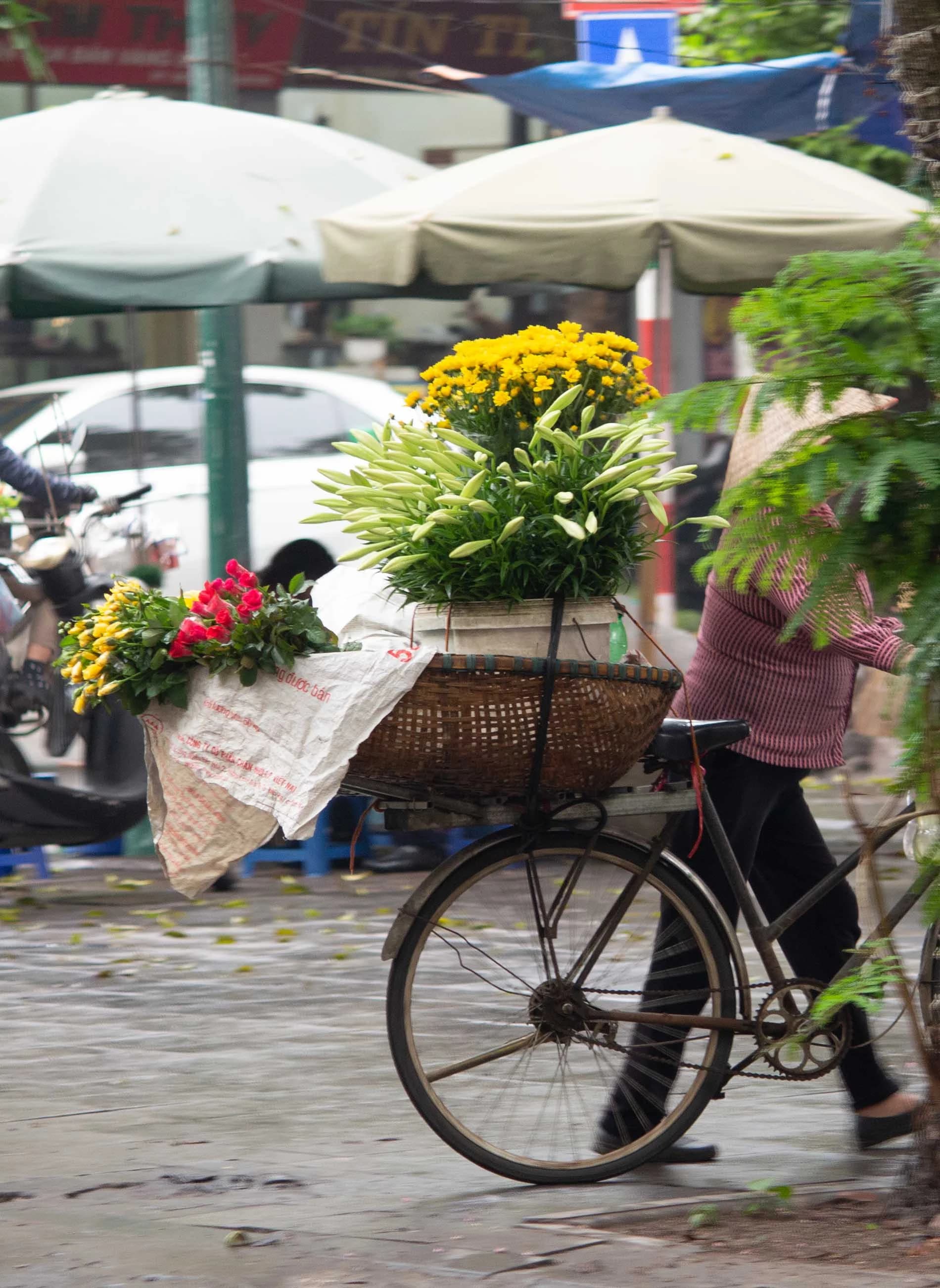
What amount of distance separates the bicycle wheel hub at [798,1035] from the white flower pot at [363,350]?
1296 centimetres

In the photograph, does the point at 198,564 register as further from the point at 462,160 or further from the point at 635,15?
the point at 462,160

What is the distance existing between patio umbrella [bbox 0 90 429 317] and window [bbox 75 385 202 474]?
Answer: 3.13 meters

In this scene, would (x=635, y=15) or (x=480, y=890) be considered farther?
(x=635, y=15)

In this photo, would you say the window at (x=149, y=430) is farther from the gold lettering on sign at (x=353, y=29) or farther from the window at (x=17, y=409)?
the gold lettering on sign at (x=353, y=29)

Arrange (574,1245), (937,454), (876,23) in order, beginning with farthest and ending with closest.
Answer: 1. (876,23)
2. (574,1245)
3. (937,454)

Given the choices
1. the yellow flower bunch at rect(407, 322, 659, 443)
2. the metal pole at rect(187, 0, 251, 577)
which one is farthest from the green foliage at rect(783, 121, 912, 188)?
the yellow flower bunch at rect(407, 322, 659, 443)

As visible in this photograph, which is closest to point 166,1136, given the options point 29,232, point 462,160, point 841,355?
point 841,355

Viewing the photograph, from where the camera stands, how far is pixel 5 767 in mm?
7227

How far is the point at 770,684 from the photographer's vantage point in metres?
4.25

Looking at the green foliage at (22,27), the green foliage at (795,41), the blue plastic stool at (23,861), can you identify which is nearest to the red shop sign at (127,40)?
the green foliage at (795,41)

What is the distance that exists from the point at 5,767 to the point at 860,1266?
15.0ft

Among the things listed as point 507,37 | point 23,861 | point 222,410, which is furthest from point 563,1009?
point 507,37

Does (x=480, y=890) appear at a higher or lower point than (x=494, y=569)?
lower

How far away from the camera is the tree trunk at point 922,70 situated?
12.2 feet
